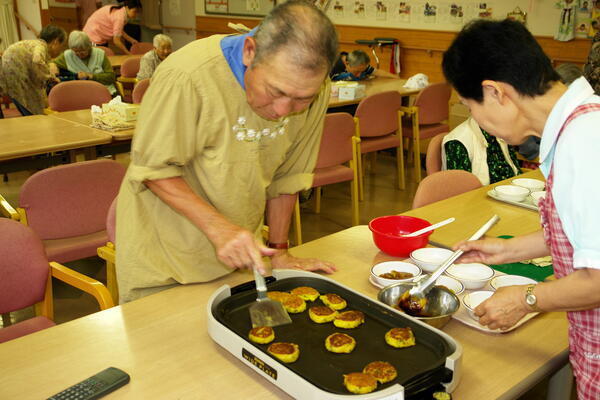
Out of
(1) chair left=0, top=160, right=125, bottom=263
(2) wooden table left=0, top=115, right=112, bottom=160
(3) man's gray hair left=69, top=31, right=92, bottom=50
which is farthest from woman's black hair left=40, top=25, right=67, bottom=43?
(1) chair left=0, top=160, right=125, bottom=263

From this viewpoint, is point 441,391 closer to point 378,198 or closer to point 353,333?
point 353,333

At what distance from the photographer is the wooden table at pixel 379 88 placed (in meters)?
4.81

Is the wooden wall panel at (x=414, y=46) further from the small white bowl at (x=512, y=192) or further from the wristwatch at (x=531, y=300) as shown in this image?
the wristwatch at (x=531, y=300)

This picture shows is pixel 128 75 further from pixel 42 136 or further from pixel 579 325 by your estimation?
pixel 579 325

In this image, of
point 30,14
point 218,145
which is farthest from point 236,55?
point 30,14

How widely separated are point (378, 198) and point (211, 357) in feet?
11.8

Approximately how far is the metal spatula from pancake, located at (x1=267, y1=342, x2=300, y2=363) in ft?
0.33

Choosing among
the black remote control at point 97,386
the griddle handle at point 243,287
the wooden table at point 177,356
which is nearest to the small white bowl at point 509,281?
the wooden table at point 177,356

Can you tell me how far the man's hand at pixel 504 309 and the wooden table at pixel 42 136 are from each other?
2702 millimetres

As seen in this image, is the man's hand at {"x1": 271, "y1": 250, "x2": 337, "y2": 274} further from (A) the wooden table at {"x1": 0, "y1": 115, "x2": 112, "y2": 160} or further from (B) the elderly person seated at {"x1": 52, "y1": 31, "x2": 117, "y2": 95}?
(B) the elderly person seated at {"x1": 52, "y1": 31, "x2": 117, "y2": 95}

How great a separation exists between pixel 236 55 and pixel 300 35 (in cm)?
25

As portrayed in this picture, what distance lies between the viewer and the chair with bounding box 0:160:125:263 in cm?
254

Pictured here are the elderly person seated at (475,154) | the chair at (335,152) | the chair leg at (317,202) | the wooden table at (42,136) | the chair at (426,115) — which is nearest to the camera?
the elderly person seated at (475,154)

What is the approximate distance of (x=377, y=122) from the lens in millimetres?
4691
